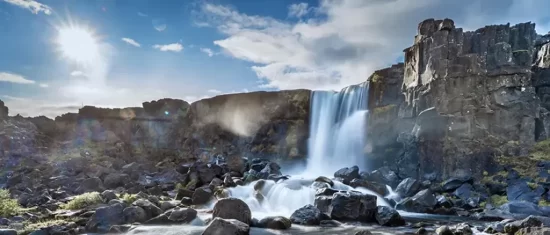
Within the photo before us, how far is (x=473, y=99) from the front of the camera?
3659 cm

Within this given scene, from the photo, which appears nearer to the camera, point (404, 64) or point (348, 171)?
point (348, 171)

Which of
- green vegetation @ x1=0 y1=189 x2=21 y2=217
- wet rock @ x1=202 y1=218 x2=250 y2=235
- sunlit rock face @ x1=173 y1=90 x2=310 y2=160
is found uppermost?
sunlit rock face @ x1=173 y1=90 x2=310 y2=160

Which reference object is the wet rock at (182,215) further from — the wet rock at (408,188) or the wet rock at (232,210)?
the wet rock at (408,188)

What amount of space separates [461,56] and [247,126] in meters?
34.9

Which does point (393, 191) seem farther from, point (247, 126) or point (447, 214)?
point (247, 126)

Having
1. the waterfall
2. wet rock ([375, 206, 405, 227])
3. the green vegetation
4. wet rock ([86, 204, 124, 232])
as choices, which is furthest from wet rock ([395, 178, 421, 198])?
the green vegetation

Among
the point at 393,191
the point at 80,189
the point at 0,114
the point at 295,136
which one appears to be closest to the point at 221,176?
the point at 80,189

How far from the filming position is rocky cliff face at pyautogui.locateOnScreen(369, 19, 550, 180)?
35.4 m

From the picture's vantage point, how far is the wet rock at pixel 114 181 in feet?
110

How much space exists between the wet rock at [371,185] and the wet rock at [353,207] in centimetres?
956

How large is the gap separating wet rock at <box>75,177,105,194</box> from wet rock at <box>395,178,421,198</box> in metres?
26.2

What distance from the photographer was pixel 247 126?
61188mm

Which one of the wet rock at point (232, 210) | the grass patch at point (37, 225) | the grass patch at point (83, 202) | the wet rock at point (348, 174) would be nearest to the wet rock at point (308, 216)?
the wet rock at point (232, 210)

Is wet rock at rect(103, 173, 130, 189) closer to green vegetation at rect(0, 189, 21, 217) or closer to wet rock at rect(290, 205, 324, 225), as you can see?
green vegetation at rect(0, 189, 21, 217)
